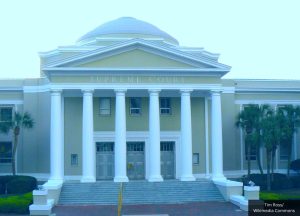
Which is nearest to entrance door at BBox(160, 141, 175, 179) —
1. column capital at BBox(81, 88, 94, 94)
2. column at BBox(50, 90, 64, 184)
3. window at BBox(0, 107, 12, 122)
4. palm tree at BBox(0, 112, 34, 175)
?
column capital at BBox(81, 88, 94, 94)

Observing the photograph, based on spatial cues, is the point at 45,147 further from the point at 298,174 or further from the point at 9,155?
the point at 298,174

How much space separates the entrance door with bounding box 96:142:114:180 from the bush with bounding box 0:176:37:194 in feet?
14.8

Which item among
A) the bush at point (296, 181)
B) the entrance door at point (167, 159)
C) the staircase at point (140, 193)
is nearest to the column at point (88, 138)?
the staircase at point (140, 193)

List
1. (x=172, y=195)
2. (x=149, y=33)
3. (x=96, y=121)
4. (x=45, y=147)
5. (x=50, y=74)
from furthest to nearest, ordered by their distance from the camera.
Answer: (x=149, y=33) < (x=45, y=147) < (x=96, y=121) < (x=50, y=74) < (x=172, y=195)

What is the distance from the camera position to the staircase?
32969mm

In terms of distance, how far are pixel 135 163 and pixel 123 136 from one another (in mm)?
4044

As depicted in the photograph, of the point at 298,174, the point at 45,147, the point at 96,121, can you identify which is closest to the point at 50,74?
the point at 96,121

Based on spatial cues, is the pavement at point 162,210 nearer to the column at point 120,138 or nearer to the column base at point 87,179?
the column base at point 87,179

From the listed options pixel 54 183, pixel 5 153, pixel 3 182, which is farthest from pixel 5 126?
pixel 54 183

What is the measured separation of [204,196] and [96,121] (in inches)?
391

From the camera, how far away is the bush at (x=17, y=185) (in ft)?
123

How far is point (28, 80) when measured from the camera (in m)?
43.3

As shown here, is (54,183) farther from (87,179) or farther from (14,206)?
(14,206)

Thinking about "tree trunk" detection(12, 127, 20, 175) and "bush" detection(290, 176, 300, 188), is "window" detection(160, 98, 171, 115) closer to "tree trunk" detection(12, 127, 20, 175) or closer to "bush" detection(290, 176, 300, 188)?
"tree trunk" detection(12, 127, 20, 175)
